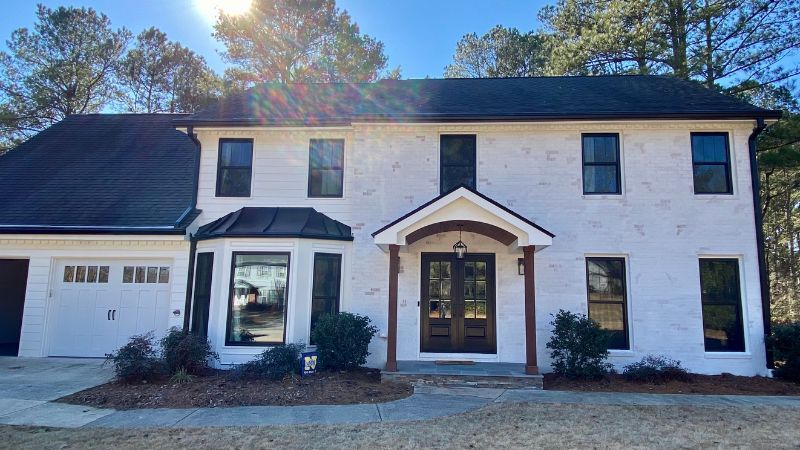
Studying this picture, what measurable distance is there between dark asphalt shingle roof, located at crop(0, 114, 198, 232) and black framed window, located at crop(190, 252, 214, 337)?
0.93 m

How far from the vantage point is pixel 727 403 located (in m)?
Answer: 7.13

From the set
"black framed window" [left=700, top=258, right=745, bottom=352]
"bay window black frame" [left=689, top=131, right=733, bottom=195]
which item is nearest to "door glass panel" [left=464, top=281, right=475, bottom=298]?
"black framed window" [left=700, top=258, right=745, bottom=352]

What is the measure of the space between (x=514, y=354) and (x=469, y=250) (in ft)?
7.80

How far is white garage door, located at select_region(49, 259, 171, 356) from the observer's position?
10273mm

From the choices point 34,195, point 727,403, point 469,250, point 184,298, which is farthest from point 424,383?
point 34,195

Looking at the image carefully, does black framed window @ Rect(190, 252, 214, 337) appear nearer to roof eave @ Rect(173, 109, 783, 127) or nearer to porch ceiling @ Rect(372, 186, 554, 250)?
roof eave @ Rect(173, 109, 783, 127)

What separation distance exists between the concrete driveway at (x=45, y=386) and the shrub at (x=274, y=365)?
235cm

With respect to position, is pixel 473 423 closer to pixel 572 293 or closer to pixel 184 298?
pixel 572 293

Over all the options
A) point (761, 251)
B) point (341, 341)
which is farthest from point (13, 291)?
point (761, 251)

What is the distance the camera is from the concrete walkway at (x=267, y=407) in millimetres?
→ 5969

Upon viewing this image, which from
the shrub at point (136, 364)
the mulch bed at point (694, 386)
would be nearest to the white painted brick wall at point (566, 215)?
the mulch bed at point (694, 386)

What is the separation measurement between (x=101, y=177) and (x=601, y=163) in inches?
494

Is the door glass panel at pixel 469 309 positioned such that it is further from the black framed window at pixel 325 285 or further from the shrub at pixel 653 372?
the shrub at pixel 653 372

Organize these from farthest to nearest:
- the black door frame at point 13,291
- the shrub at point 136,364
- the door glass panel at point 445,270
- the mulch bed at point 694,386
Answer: the black door frame at point 13,291, the door glass panel at point 445,270, the mulch bed at point 694,386, the shrub at point 136,364
